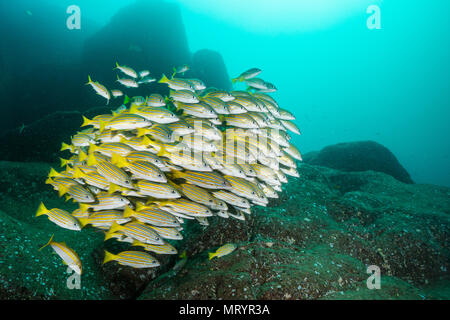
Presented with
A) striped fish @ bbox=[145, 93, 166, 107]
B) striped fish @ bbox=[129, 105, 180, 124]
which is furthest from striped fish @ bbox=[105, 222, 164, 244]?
striped fish @ bbox=[145, 93, 166, 107]

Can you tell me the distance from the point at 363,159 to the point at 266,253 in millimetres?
13316

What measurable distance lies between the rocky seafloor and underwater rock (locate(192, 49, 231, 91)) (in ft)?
68.7

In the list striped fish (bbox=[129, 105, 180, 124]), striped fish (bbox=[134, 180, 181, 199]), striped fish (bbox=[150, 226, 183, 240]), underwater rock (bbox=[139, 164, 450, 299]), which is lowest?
underwater rock (bbox=[139, 164, 450, 299])

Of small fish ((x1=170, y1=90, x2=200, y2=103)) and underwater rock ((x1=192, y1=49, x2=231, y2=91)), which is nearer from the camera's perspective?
small fish ((x1=170, y1=90, x2=200, y2=103))

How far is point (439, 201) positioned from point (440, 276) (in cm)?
519

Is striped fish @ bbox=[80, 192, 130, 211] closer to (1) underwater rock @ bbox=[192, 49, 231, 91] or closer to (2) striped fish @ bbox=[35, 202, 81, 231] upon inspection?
(2) striped fish @ bbox=[35, 202, 81, 231]

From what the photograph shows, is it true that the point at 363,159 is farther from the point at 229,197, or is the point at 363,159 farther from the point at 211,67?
the point at 211,67

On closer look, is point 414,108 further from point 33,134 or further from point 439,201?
point 33,134

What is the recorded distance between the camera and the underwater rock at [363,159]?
13031 mm

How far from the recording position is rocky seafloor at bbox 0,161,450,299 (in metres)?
2.96

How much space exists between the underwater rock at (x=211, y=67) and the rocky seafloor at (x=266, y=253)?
21.0 metres

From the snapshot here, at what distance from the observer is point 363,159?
13641 mm

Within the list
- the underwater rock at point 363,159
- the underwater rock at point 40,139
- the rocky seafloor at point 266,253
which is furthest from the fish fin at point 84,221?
the underwater rock at point 363,159

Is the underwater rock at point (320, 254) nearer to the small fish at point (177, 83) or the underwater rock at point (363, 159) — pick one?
the small fish at point (177, 83)
